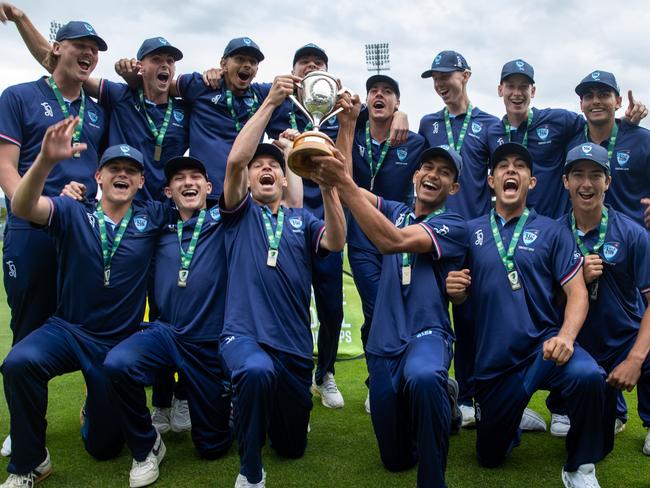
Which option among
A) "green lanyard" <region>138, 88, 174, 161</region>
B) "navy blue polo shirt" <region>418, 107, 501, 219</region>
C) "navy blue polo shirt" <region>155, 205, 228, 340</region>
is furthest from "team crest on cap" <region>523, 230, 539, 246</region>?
"green lanyard" <region>138, 88, 174, 161</region>

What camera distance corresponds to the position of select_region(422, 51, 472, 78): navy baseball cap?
5.64 metres

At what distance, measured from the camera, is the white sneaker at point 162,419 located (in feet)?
16.7

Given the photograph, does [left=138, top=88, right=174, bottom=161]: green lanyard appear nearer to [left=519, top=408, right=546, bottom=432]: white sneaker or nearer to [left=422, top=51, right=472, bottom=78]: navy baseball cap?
[left=422, top=51, right=472, bottom=78]: navy baseball cap

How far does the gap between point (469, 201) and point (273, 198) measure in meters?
1.80

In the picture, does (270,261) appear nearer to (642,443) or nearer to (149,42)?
(149,42)

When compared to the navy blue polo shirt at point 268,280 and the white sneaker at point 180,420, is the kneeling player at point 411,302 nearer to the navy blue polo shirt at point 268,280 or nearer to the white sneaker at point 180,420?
the navy blue polo shirt at point 268,280

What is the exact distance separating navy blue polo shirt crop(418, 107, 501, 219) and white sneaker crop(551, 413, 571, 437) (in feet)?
5.86

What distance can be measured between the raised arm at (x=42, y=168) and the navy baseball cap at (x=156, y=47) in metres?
1.55

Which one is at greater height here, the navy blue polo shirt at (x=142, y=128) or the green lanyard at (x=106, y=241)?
the navy blue polo shirt at (x=142, y=128)

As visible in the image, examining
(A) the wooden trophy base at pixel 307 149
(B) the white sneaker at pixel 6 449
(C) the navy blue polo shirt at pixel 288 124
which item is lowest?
(B) the white sneaker at pixel 6 449

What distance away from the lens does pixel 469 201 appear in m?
5.45

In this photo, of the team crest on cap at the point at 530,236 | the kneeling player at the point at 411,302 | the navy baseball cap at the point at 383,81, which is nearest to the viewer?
the kneeling player at the point at 411,302

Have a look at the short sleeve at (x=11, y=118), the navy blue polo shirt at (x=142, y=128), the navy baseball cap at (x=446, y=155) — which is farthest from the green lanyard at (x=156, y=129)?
the navy baseball cap at (x=446, y=155)

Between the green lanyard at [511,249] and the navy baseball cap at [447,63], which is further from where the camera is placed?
the navy baseball cap at [447,63]
